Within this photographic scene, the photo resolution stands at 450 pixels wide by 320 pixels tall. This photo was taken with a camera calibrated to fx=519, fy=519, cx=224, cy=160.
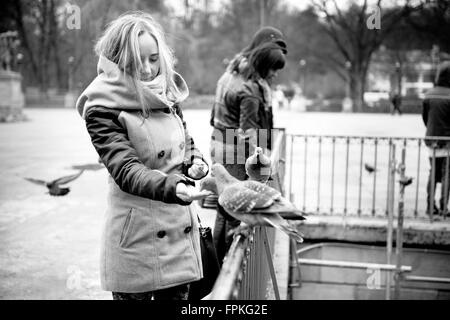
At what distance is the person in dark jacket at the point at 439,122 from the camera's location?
18.9 feet

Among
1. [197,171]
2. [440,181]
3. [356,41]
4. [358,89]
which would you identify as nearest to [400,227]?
[440,181]

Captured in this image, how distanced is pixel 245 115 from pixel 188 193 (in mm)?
2214

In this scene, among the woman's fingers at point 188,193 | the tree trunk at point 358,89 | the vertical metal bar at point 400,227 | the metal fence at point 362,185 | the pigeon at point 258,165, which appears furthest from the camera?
the tree trunk at point 358,89

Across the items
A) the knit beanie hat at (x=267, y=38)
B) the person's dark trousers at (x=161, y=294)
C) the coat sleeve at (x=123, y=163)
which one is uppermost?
the knit beanie hat at (x=267, y=38)

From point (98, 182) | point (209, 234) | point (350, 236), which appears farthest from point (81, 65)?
point (209, 234)

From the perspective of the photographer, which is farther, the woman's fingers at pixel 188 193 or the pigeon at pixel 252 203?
the pigeon at pixel 252 203

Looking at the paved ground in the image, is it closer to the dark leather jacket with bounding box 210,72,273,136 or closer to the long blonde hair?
the dark leather jacket with bounding box 210,72,273,136

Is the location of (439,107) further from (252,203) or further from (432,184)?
(252,203)

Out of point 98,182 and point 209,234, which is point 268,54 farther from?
point 98,182

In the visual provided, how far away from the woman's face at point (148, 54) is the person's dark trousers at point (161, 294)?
2.68 ft

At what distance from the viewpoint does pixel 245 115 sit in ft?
12.1

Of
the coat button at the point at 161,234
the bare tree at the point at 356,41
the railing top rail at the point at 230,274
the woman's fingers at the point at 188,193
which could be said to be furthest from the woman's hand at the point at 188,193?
the bare tree at the point at 356,41

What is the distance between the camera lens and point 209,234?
7.66ft

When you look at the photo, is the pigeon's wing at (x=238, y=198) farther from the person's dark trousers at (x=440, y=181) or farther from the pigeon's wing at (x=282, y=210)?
the person's dark trousers at (x=440, y=181)
